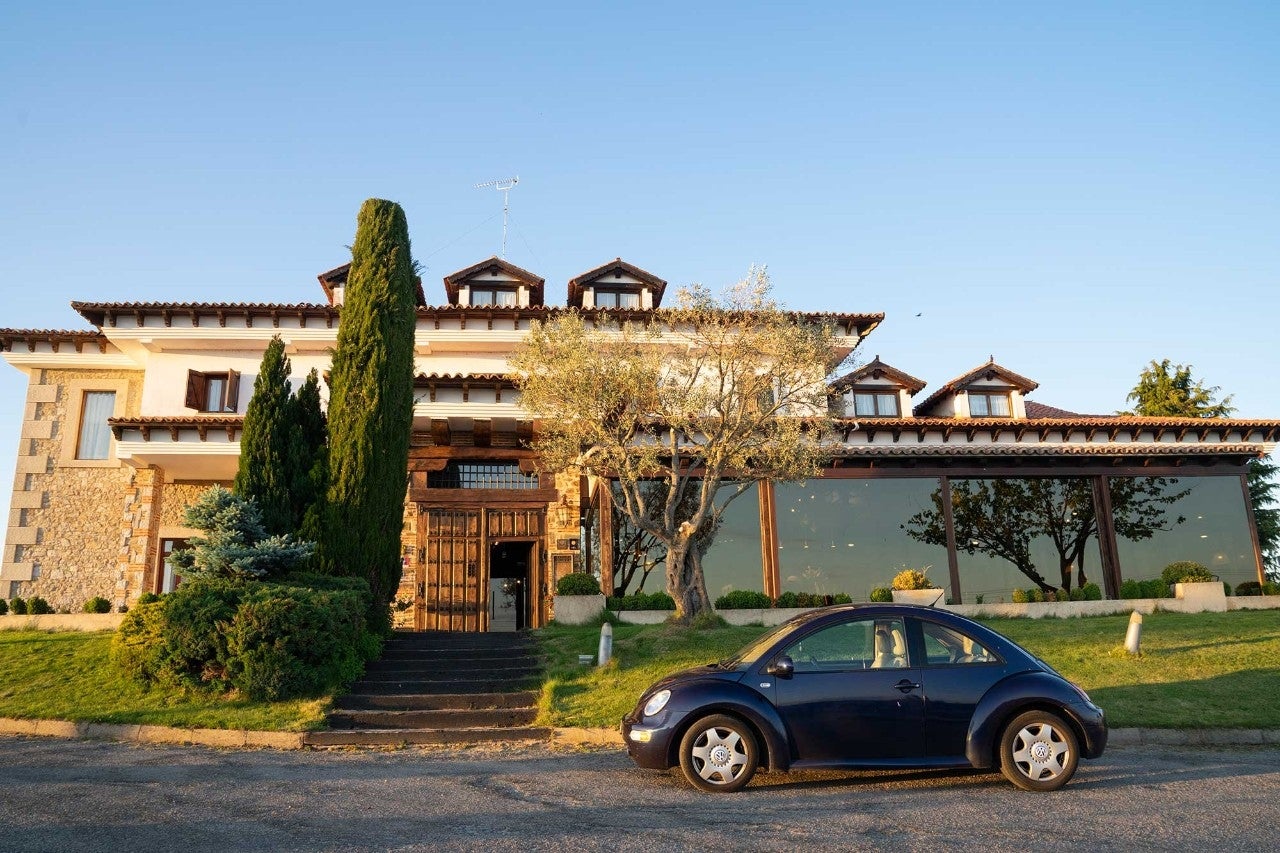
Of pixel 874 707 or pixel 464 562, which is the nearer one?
pixel 874 707

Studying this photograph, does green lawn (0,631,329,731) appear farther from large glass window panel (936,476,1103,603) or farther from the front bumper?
large glass window panel (936,476,1103,603)

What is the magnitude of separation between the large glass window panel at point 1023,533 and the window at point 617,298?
9.77m

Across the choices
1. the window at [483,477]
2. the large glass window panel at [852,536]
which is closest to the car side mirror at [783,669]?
the large glass window panel at [852,536]

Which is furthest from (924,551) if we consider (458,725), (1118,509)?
(458,725)

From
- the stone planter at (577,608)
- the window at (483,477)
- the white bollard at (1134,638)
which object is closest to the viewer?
the white bollard at (1134,638)

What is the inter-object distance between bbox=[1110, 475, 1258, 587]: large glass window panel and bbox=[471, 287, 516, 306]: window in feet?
Result: 53.4

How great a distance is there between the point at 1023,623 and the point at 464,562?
469 inches

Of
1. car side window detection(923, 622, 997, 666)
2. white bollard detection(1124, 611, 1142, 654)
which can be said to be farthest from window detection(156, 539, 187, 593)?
white bollard detection(1124, 611, 1142, 654)

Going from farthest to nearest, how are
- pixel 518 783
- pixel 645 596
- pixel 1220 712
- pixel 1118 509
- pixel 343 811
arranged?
pixel 1118 509
pixel 645 596
pixel 1220 712
pixel 518 783
pixel 343 811

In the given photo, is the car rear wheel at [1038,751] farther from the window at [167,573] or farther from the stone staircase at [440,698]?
the window at [167,573]

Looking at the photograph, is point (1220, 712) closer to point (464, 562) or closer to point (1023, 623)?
point (1023, 623)

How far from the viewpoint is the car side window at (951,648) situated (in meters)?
7.54

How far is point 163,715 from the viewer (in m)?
11.0

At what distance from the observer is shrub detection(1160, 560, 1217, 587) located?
20.2 metres
